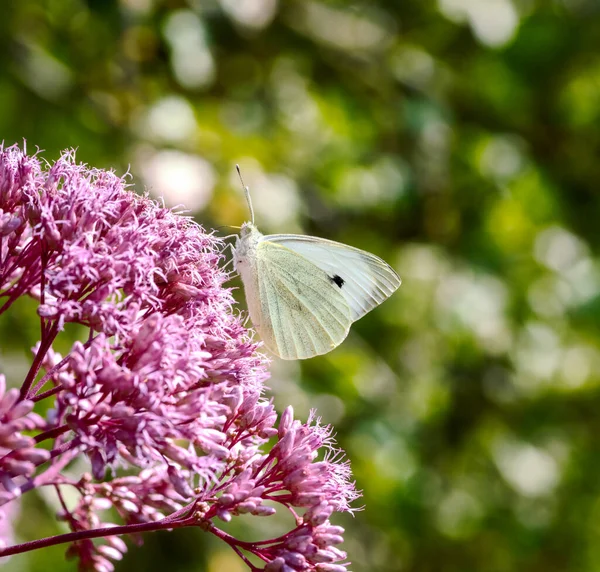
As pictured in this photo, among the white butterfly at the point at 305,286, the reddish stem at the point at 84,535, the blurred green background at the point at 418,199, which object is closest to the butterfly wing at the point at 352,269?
the white butterfly at the point at 305,286

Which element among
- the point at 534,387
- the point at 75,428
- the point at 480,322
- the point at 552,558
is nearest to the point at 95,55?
the point at 75,428

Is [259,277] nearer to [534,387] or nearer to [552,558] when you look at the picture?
[534,387]

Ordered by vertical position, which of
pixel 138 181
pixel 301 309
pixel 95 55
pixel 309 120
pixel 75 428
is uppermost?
pixel 309 120

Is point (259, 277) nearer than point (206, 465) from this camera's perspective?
No

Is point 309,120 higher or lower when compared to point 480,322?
higher

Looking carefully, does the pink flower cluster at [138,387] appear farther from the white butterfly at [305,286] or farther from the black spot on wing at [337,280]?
the black spot on wing at [337,280]

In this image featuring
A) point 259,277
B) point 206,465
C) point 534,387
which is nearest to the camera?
point 206,465

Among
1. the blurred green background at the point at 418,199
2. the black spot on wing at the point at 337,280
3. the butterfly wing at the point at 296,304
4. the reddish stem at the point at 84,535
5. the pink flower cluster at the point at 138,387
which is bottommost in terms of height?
the reddish stem at the point at 84,535
